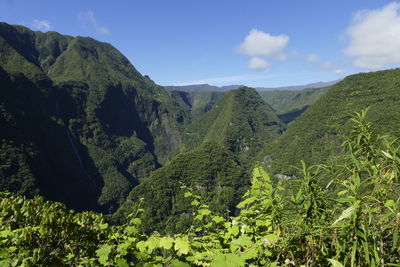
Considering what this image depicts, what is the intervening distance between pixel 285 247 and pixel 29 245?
4280 mm

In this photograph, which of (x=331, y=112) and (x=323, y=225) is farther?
(x=331, y=112)

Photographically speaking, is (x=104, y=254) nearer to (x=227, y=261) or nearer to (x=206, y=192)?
(x=227, y=261)

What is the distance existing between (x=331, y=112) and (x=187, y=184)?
10760cm

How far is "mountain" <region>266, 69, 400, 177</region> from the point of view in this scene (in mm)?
129500

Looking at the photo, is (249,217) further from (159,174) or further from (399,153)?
(159,174)

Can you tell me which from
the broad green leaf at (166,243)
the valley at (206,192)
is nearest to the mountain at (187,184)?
the valley at (206,192)

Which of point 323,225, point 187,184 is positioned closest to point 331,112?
point 187,184

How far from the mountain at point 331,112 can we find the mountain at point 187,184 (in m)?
31.8

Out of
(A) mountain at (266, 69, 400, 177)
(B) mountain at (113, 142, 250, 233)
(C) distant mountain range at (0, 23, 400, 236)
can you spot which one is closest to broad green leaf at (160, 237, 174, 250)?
(C) distant mountain range at (0, 23, 400, 236)

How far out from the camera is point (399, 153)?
2.40 metres

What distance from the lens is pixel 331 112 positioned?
5989 inches

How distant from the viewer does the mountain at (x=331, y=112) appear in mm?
129500

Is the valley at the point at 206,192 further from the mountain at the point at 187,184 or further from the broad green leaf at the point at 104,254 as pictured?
the mountain at the point at 187,184

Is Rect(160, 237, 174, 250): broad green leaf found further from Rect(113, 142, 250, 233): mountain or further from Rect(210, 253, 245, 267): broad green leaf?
Rect(113, 142, 250, 233): mountain
